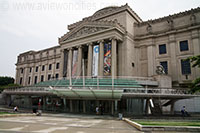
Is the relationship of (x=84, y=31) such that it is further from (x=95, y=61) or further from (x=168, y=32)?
(x=168, y=32)

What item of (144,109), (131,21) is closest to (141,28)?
(131,21)

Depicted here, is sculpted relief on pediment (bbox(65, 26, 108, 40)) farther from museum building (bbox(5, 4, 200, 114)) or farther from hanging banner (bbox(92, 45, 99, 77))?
hanging banner (bbox(92, 45, 99, 77))

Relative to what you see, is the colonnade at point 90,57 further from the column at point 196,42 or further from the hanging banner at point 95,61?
the column at point 196,42

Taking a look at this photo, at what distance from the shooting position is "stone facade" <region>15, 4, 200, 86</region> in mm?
39344

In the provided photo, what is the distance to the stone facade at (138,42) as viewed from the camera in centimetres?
3934

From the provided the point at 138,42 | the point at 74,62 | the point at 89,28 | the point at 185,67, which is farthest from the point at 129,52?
the point at 74,62

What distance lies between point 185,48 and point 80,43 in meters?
28.1

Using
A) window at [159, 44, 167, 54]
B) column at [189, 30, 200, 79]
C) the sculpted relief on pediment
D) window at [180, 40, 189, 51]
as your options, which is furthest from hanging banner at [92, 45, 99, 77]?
column at [189, 30, 200, 79]

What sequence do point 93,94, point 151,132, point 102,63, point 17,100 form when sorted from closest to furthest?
point 151,132 < point 93,94 < point 102,63 < point 17,100

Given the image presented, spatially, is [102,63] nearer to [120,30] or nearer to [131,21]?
[120,30]

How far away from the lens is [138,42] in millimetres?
46938

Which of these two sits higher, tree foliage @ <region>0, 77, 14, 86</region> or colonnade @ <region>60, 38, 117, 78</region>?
colonnade @ <region>60, 38, 117, 78</region>

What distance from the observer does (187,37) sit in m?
40.2

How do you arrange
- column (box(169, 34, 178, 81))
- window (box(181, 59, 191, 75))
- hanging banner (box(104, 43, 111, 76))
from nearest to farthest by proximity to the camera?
hanging banner (box(104, 43, 111, 76))
window (box(181, 59, 191, 75))
column (box(169, 34, 178, 81))
